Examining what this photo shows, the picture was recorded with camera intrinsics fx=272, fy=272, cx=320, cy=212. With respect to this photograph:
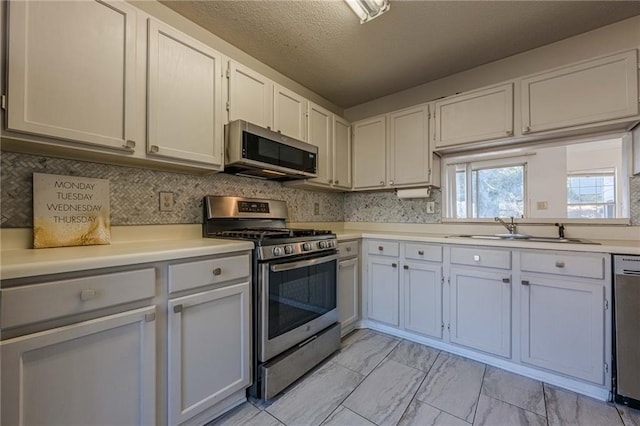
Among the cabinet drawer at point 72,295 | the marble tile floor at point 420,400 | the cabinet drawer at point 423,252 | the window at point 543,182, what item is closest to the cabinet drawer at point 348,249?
the cabinet drawer at point 423,252

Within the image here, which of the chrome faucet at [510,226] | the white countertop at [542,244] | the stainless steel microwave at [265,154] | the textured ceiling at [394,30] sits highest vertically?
the textured ceiling at [394,30]

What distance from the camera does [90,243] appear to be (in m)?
1.46

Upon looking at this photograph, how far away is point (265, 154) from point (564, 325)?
Answer: 225cm

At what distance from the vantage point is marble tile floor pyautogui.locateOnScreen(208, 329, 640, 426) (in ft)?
4.72

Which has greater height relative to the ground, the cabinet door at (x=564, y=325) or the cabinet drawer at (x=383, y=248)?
the cabinet drawer at (x=383, y=248)

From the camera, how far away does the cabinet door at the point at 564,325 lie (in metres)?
1.61

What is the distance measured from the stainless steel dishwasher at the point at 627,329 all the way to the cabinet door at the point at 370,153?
5.84ft

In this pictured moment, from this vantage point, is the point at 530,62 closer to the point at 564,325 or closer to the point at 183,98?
the point at 564,325

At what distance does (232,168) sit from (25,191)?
3.57 ft

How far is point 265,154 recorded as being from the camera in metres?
1.99

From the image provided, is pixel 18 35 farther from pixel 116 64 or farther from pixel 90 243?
pixel 90 243

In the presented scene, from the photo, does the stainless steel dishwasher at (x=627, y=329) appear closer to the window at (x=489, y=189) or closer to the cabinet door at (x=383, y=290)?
the window at (x=489, y=189)

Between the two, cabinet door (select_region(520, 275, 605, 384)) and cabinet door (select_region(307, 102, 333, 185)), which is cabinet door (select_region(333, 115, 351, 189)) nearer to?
cabinet door (select_region(307, 102, 333, 185))

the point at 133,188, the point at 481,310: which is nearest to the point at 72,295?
the point at 133,188
